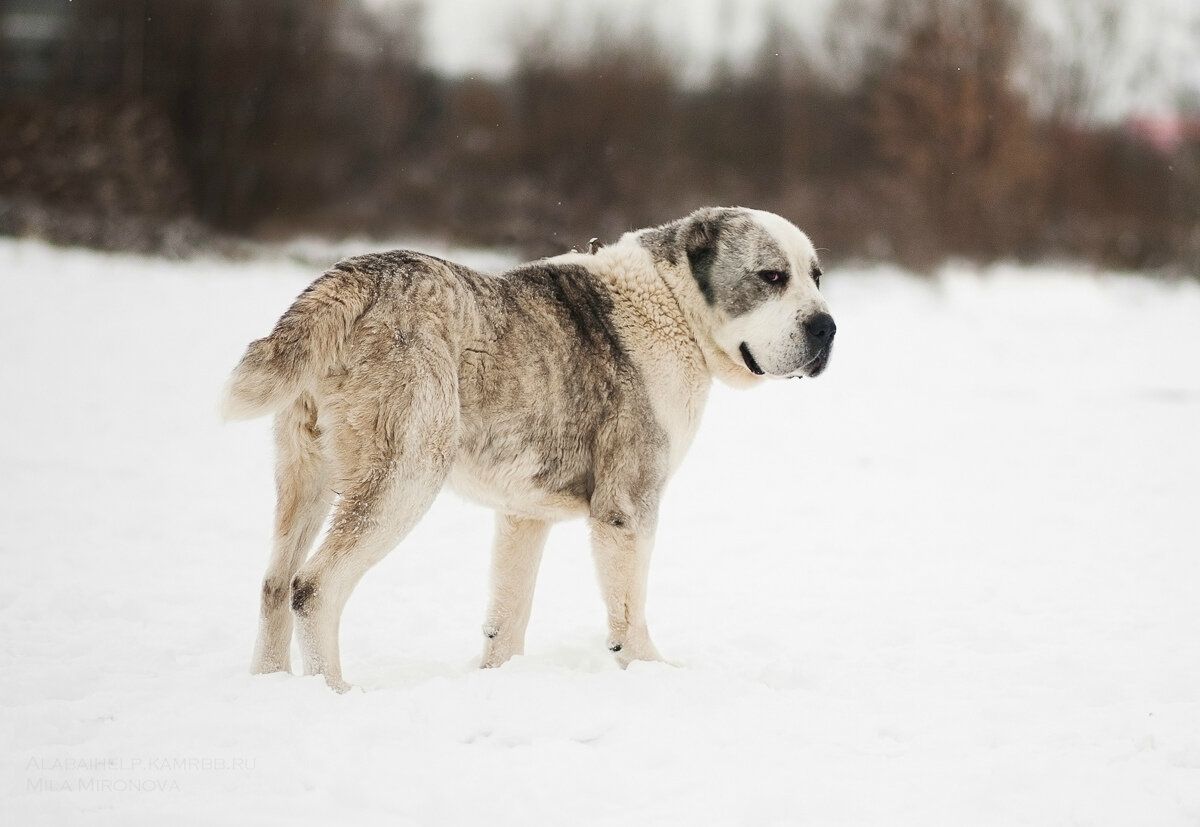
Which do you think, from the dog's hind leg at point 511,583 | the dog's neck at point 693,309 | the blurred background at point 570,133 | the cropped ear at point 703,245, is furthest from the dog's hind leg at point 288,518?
the blurred background at point 570,133

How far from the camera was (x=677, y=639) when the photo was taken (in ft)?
17.6

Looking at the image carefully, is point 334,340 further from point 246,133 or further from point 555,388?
point 246,133

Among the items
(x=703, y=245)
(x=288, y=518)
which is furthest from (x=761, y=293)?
(x=288, y=518)

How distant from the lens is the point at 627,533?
4527 millimetres

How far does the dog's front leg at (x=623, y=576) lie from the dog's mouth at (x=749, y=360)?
913 mm

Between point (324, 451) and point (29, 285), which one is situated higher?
point (324, 451)

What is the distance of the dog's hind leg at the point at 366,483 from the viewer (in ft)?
12.8

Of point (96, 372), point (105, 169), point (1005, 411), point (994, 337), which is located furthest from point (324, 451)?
point (105, 169)

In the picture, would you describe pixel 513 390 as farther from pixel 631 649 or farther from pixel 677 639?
pixel 677 639

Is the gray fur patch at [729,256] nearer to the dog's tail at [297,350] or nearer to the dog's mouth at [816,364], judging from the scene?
the dog's mouth at [816,364]

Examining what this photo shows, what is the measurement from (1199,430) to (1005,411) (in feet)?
7.08

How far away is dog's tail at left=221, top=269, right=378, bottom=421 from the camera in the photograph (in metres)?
3.84

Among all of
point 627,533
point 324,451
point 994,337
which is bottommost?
point 994,337

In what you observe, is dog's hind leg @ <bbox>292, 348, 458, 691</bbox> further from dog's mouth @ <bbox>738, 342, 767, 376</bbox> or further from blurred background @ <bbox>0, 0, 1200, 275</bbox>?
blurred background @ <bbox>0, 0, 1200, 275</bbox>
